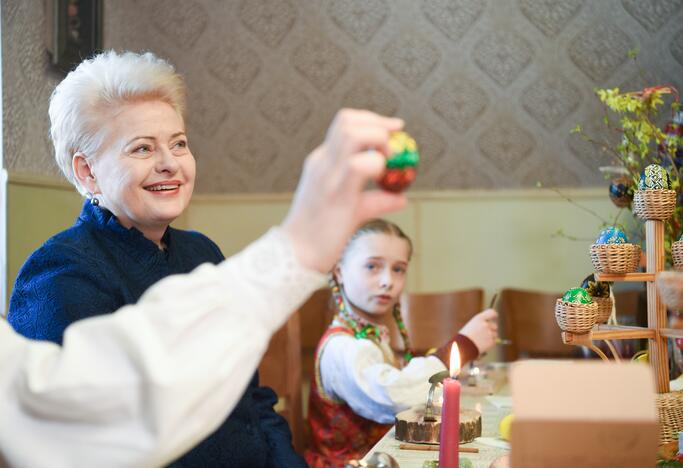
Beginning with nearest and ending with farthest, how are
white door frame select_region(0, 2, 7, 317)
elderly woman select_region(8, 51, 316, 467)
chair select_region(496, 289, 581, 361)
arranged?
1. elderly woman select_region(8, 51, 316, 467)
2. white door frame select_region(0, 2, 7, 317)
3. chair select_region(496, 289, 581, 361)

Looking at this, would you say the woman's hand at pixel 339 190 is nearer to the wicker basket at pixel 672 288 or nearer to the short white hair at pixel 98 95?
the wicker basket at pixel 672 288

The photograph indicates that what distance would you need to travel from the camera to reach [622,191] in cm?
189

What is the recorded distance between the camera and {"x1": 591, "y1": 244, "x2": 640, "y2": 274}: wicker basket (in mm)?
1345

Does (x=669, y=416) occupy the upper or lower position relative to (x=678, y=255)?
lower

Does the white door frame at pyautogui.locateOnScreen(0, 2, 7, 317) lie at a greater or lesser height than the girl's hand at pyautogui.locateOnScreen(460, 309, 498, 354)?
greater

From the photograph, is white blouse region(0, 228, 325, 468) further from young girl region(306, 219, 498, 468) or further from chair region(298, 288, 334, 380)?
chair region(298, 288, 334, 380)

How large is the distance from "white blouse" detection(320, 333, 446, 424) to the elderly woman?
1.15 feet

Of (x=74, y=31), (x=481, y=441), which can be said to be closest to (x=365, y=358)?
(x=481, y=441)

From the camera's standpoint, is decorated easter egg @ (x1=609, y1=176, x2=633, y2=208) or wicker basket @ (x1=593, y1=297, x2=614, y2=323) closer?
wicker basket @ (x1=593, y1=297, x2=614, y2=323)

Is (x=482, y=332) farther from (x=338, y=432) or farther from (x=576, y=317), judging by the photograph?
(x=576, y=317)

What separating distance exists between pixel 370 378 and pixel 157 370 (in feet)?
4.20

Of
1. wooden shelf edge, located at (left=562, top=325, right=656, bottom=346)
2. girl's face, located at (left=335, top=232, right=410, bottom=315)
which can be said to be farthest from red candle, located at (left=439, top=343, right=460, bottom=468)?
girl's face, located at (left=335, top=232, right=410, bottom=315)

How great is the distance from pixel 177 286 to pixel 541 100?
3.17 meters

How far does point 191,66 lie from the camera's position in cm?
387
